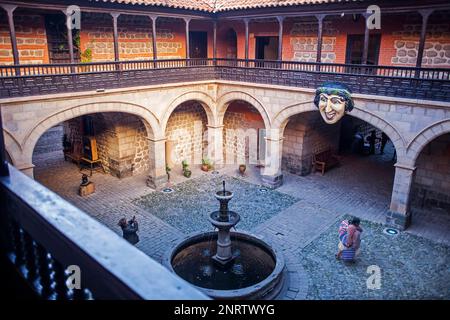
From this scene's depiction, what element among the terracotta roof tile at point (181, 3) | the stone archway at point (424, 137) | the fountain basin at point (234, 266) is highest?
the terracotta roof tile at point (181, 3)

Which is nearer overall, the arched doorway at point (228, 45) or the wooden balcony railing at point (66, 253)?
the wooden balcony railing at point (66, 253)

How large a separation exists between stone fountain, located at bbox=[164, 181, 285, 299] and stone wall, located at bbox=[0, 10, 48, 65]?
877cm

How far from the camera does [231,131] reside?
1936 centimetres

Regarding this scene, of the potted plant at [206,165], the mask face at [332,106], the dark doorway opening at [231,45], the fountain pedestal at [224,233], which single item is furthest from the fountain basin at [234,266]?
the dark doorway opening at [231,45]

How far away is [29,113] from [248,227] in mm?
7701

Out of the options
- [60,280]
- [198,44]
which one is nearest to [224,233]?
[60,280]

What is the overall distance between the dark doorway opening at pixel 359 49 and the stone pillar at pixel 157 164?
834cm

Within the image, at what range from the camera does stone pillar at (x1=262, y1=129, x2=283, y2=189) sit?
50.2 ft

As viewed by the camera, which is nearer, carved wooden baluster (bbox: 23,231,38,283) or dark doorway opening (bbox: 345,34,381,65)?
carved wooden baluster (bbox: 23,231,38,283)

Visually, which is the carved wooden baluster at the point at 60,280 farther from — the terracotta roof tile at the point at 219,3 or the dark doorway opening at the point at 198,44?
the dark doorway opening at the point at 198,44

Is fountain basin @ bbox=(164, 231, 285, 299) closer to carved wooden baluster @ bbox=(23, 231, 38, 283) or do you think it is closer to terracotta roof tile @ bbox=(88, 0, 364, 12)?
carved wooden baluster @ bbox=(23, 231, 38, 283)

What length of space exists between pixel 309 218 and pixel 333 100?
4205 mm

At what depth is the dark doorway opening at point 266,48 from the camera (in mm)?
17781

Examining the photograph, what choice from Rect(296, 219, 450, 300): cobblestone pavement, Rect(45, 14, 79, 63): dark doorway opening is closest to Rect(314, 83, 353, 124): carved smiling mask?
Rect(296, 219, 450, 300): cobblestone pavement
